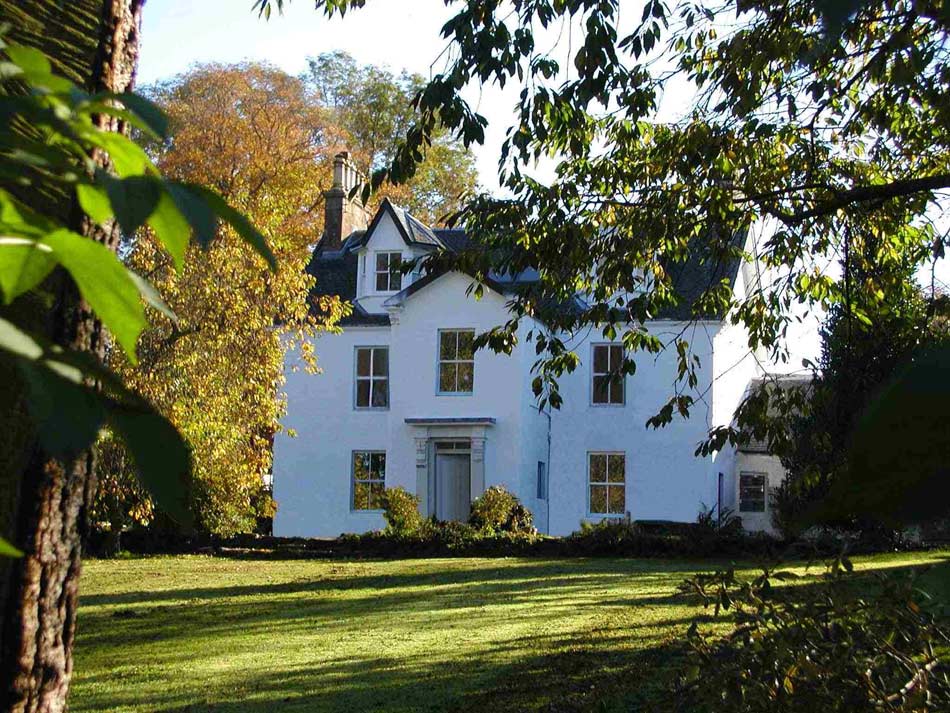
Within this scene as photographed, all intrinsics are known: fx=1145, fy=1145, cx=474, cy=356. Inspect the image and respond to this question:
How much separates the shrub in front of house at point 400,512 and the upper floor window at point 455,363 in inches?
196

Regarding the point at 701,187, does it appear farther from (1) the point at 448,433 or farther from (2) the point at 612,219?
(1) the point at 448,433

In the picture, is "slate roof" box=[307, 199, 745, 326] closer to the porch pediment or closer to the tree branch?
the porch pediment

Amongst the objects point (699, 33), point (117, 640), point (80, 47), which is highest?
point (699, 33)

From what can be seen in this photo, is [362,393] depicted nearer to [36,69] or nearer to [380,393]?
[380,393]

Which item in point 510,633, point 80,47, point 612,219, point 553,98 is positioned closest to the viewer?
point 80,47

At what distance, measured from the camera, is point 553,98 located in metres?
8.04

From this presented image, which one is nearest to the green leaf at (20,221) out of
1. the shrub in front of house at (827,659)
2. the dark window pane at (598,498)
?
A: the shrub in front of house at (827,659)

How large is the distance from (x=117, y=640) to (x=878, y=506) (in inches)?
457

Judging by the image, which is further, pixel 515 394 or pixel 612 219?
pixel 515 394

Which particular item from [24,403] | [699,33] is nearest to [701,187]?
[699,33]

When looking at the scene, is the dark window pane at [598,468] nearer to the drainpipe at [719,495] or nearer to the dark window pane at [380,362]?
the drainpipe at [719,495]

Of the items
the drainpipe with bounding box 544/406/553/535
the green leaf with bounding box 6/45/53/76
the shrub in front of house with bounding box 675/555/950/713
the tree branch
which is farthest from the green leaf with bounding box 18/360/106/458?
the drainpipe with bounding box 544/406/553/535

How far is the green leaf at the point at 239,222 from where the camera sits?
0.65 metres

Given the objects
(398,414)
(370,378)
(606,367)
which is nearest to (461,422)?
(398,414)
